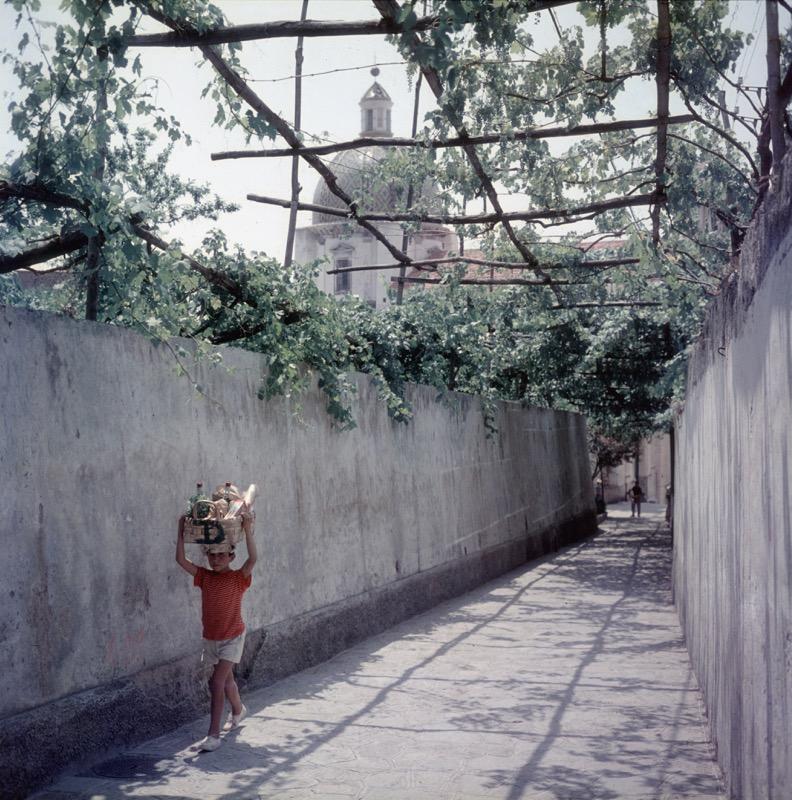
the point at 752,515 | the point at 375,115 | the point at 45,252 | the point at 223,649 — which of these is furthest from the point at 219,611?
the point at 375,115

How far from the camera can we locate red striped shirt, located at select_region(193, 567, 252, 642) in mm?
6535

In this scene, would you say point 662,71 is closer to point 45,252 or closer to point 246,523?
point 246,523

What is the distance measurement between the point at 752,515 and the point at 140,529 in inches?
149

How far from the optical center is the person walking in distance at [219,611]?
6.49m

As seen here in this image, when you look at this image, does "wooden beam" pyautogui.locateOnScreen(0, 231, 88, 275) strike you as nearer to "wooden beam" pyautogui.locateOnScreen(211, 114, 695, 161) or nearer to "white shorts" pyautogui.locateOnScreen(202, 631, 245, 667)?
"wooden beam" pyautogui.locateOnScreen(211, 114, 695, 161)

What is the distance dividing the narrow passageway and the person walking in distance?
15.7 inches

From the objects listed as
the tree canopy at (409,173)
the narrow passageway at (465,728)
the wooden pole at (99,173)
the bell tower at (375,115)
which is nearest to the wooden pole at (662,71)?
the tree canopy at (409,173)

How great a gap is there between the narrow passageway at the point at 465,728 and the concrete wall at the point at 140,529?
335 millimetres

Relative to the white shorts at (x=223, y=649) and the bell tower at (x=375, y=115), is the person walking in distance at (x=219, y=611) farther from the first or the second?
the bell tower at (x=375, y=115)

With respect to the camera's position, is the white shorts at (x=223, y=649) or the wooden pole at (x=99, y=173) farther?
the white shorts at (x=223, y=649)

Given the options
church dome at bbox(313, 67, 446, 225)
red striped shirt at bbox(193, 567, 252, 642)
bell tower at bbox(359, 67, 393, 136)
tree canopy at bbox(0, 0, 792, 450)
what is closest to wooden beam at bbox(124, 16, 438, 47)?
tree canopy at bbox(0, 0, 792, 450)

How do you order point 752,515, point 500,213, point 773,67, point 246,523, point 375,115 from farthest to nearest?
point 375,115, point 500,213, point 246,523, point 773,67, point 752,515

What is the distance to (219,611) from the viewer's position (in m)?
6.55

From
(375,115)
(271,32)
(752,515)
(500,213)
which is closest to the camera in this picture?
(752,515)
